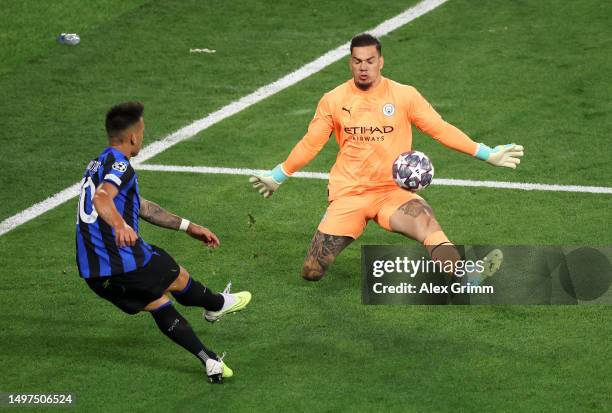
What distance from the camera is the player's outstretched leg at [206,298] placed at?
10266 millimetres

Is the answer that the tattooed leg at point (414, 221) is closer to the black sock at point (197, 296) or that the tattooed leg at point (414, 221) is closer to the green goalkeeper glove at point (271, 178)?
the green goalkeeper glove at point (271, 178)

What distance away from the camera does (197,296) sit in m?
10.4

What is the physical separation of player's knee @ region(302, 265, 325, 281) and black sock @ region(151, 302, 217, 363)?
5.03 feet

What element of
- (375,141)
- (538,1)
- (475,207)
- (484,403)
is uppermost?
(538,1)

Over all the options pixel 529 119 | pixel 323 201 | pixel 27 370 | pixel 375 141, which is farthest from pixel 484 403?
pixel 529 119

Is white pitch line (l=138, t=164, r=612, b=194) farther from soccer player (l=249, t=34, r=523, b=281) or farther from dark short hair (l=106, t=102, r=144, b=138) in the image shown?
dark short hair (l=106, t=102, r=144, b=138)

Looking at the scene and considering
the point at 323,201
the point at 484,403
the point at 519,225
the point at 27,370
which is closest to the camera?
the point at 484,403

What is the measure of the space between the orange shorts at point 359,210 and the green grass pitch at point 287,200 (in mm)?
677

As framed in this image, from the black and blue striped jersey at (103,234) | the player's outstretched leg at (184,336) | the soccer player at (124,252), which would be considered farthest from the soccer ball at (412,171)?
the black and blue striped jersey at (103,234)

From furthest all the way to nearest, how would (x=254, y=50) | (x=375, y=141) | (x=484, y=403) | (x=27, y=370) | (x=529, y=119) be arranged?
(x=254, y=50) < (x=529, y=119) < (x=375, y=141) < (x=27, y=370) < (x=484, y=403)

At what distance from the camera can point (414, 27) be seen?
1792cm

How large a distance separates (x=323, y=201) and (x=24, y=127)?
13.0ft

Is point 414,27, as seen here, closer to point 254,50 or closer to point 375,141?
point 254,50

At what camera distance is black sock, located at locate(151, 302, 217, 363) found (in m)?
9.99
